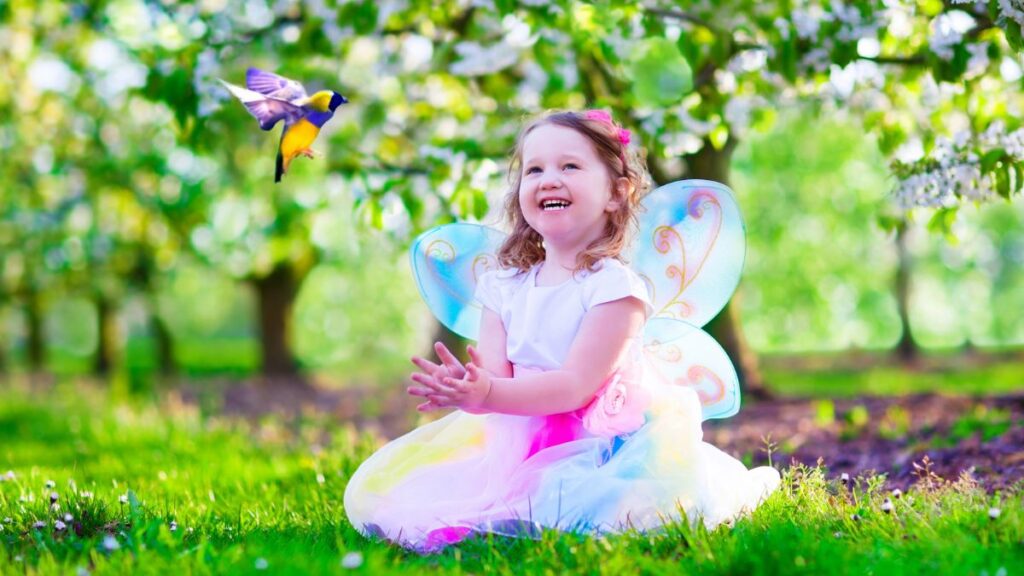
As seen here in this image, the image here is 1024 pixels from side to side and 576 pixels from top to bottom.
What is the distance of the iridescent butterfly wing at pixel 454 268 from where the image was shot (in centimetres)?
366

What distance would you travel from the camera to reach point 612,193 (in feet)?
11.0

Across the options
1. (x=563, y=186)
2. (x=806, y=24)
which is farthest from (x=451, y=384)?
(x=806, y=24)

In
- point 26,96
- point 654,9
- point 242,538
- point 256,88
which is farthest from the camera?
point 26,96

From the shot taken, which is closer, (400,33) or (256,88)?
(256,88)

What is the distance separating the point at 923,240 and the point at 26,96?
14036 mm

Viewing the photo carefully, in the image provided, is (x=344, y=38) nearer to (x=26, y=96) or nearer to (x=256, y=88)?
(x=256, y=88)

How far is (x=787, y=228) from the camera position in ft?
46.6

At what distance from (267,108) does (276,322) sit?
11343 mm

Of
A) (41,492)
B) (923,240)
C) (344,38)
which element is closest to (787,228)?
(923,240)

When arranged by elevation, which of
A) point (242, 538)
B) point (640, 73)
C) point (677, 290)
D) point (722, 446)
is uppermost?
point (640, 73)

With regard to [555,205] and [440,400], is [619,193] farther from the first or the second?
[440,400]

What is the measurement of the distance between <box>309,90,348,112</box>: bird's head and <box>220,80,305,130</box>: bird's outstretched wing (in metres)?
0.05

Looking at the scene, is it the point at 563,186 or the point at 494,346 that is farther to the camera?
the point at 494,346

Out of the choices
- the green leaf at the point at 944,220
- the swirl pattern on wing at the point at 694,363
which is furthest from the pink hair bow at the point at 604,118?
the green leaf at the point at 944,220
